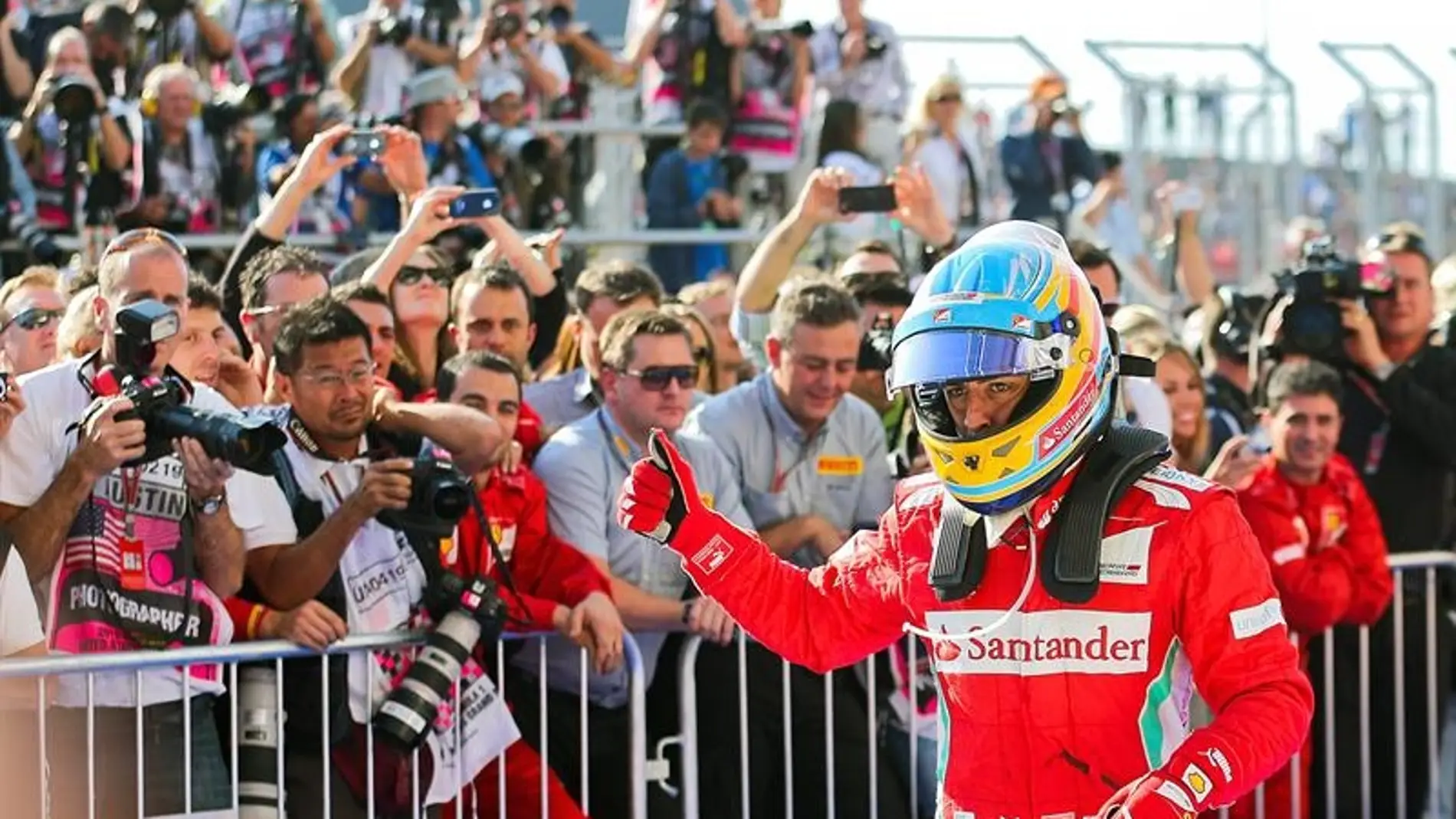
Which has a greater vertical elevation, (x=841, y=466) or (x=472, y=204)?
(x=472, y=204)

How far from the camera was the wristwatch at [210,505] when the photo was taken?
6.20m

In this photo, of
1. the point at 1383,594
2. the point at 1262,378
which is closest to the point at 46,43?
the point at 1262,378

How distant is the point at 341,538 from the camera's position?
634 centimetres

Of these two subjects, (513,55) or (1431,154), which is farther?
(1431,154)

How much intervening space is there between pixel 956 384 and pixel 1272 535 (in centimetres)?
338

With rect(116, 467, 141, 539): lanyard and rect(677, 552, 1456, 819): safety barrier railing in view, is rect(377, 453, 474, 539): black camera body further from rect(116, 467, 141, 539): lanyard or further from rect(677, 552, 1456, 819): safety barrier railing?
rect(677, 552, 1456, 819): safety barrier railing

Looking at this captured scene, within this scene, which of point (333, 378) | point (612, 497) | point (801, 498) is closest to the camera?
point (333, 378)

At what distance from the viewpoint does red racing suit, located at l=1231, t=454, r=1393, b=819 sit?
7.87 metres

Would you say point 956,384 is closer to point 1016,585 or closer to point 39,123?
point 1016,585

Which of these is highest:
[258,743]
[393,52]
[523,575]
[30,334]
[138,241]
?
[393,52]

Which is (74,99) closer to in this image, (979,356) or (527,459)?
(527,459)

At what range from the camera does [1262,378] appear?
8.98m

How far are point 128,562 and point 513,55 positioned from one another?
25.5ft

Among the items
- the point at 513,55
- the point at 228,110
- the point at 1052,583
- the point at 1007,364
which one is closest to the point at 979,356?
the point at 1007,364
